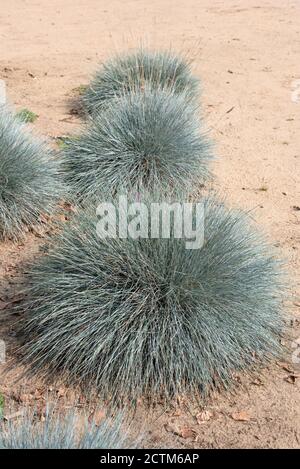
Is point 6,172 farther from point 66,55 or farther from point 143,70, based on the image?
point 66,55

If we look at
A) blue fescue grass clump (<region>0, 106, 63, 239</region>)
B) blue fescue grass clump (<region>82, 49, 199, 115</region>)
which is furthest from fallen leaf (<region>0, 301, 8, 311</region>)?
blue fescue grass clump (<region>82, 49, 199, 115</region>)

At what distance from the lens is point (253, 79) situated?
9.23 meters

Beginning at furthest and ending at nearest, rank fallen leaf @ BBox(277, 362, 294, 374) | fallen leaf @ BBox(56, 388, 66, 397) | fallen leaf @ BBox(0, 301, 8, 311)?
fallen leaf @ BBox(0, 301, 8, 311), fallen leaf @ BBox(277, 362, 294, 374), fallen leaf @ BBox(56, 388, 66, 397)

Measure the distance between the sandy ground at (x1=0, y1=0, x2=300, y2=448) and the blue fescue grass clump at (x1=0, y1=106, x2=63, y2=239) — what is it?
0.22m

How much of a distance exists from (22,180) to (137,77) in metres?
2.86

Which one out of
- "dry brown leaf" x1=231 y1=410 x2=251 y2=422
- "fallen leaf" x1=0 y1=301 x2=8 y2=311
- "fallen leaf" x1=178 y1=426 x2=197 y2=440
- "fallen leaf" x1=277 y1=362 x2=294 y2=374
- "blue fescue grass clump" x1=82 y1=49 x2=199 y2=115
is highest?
"blue fescue grass clump" x1=82 y1=49 x2=199 y2=115

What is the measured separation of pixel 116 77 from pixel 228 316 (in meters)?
4.94

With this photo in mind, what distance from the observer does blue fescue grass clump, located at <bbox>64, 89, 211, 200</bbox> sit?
576 cm

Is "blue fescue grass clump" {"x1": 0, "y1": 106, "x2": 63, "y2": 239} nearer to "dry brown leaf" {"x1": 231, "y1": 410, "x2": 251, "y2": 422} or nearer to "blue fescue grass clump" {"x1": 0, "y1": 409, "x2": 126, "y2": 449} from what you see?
"dry brown leaf" {"x1": 231, "y1": 410, "x2": 251, "y2": 422}

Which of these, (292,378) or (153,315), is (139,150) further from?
(292,378)

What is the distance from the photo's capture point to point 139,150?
5891mm

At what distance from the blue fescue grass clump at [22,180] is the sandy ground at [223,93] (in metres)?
0.22

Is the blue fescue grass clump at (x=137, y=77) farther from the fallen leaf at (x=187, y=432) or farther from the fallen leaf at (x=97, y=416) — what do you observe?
the fallen leaf at (x=187, y=432)

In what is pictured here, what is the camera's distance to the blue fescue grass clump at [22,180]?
511 centimetres
